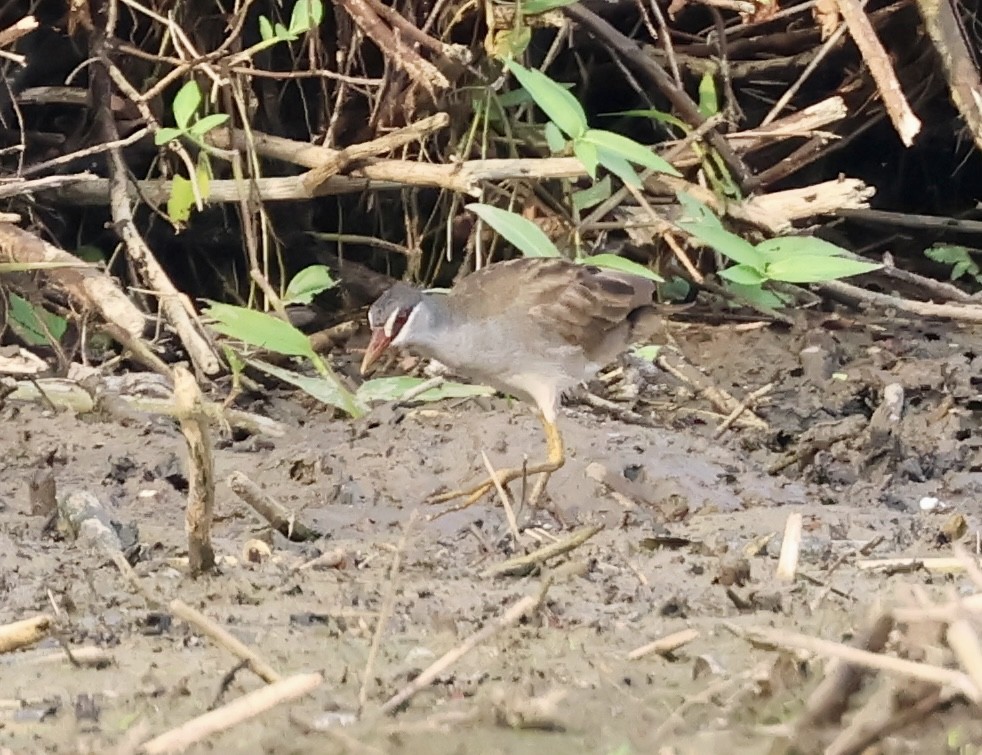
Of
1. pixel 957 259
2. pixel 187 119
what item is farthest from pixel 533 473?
pixel 957 259

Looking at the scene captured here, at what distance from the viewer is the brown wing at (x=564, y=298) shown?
4824mm

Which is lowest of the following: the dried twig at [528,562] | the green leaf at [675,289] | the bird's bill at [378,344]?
the green leaf at [675,289]

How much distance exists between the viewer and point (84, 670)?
7.28 feet

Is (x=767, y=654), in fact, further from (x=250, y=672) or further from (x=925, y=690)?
(x=250, y=672)

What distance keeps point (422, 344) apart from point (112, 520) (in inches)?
63.8

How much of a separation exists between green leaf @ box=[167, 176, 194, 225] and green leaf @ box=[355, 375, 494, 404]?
1.07 metres

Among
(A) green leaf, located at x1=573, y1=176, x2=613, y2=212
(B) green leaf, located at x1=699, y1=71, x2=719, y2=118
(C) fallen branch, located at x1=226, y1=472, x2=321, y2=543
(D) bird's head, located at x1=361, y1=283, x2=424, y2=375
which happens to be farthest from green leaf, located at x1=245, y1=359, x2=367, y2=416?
(B) green leaf, located at x1=699, y1=71, x2=719, y2=118

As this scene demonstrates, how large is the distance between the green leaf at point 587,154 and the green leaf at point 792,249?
0.80m

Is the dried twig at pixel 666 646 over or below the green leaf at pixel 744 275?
over

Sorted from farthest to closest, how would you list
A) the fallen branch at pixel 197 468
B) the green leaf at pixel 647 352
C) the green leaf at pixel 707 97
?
the green leaf at pixel 707 97
the green leaf at pixel 647 352
the fallen branch at pixel 197 468

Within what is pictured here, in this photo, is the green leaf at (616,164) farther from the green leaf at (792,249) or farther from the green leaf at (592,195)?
the green leaf at (592,195)

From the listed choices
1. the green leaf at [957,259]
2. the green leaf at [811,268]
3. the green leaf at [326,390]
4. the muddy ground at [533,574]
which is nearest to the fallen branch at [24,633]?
the muddy ground at [533,574]

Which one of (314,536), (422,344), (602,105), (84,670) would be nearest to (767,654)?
(84,670)

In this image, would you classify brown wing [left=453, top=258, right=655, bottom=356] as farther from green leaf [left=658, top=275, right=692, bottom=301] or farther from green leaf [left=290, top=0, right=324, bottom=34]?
green leaf [left=658, top=275, right=692, bottom=301]
